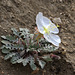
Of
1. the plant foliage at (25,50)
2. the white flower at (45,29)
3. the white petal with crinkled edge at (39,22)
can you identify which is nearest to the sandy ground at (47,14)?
the plant foliage at (25,50)

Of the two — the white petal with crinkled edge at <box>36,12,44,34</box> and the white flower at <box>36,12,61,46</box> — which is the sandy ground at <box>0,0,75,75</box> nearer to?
the white flower at <box>36,12,61,46</box>

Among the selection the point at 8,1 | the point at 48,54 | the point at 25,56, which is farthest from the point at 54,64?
the point at 8,1

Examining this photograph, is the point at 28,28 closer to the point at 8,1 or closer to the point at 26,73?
the point at 8,1

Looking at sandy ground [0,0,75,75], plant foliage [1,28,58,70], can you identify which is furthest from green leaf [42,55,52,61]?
sandy ground [0,0,75,75]

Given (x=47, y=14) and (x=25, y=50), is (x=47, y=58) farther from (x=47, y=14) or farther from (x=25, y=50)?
(x=47, y=14)

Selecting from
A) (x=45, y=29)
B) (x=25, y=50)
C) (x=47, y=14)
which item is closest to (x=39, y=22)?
(x=45, y=29)

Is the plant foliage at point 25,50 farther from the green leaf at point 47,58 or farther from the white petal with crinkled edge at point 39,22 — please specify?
the white petal with crinkled edge at point 39,22
